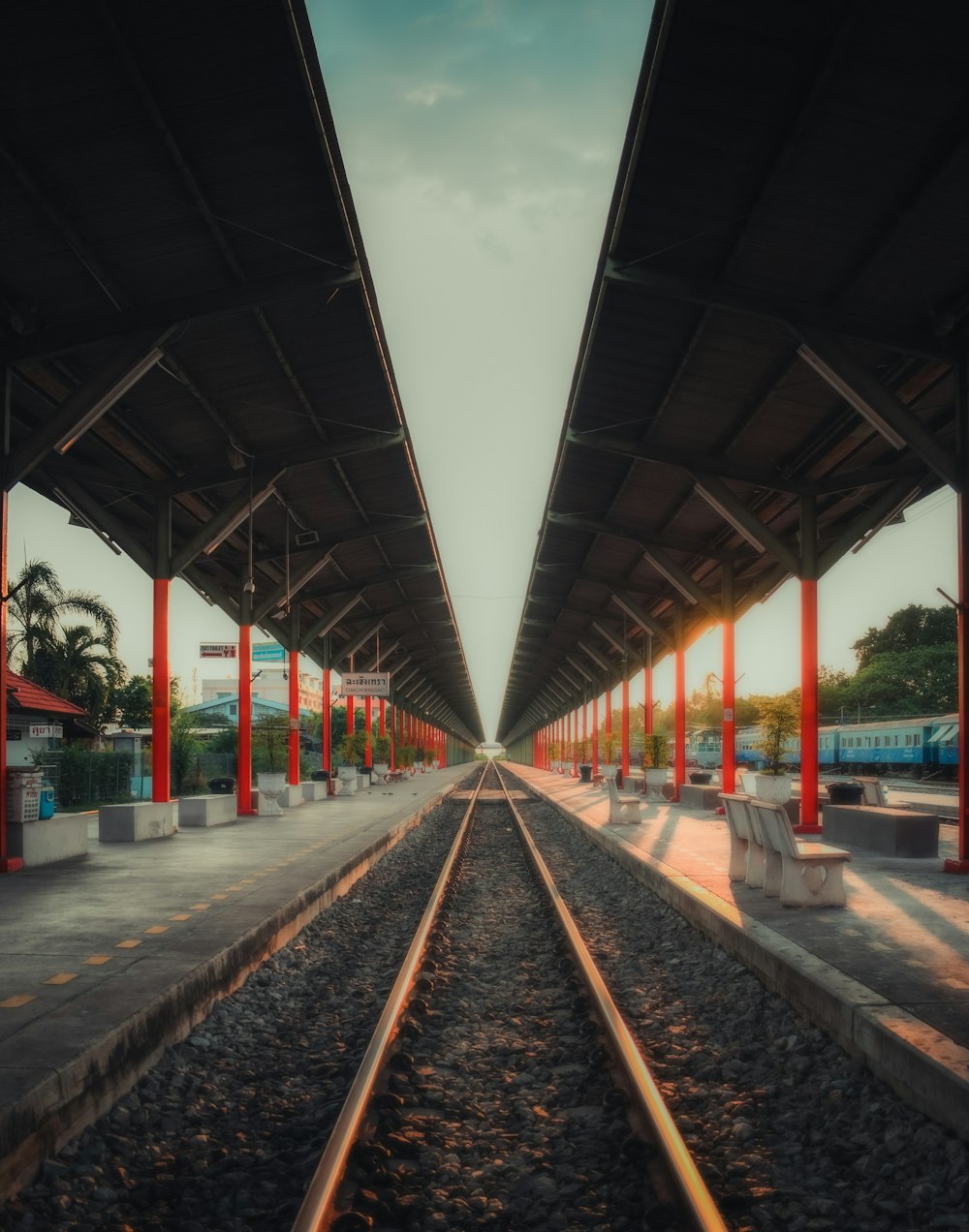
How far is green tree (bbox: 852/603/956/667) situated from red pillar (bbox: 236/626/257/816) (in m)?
66.1

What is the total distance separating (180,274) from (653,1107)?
995 cm

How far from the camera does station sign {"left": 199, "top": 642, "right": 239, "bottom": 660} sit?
19031mm

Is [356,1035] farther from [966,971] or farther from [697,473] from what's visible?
→ [697,473]

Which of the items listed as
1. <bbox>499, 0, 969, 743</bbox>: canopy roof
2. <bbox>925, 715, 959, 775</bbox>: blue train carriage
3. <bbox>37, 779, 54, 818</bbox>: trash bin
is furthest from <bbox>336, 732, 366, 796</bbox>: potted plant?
<bbox>925, 715, 959, 775</bbox>: blue train carriage

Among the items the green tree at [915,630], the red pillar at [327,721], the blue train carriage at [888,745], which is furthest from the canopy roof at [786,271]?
the green tree at [915,630]

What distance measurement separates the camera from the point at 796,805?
1742 centimetres

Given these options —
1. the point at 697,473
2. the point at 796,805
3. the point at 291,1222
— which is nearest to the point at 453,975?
the point at 291,1222

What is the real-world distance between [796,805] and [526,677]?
42450 mm

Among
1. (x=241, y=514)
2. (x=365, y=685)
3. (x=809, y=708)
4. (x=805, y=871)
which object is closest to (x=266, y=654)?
(x=365, y=685)

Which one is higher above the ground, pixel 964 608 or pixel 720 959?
pixel 964 608

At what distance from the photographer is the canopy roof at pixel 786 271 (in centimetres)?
752

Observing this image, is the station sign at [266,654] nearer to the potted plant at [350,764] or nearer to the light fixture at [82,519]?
the potted plant at [350,764]

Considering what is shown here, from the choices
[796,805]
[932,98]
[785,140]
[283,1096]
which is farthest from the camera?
[796,805]

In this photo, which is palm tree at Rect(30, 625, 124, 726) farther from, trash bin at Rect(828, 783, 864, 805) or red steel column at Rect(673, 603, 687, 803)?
trash bin at Rect(828, 783, 864, 805)
